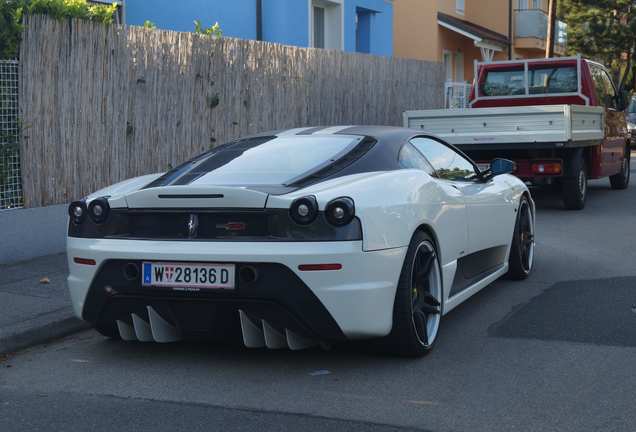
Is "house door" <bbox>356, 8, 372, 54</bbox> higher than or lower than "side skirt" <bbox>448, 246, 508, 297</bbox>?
higher

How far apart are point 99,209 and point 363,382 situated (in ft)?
5.75

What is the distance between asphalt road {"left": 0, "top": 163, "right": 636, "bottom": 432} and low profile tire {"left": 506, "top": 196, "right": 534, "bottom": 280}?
909 millimetres

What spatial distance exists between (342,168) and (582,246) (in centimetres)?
504

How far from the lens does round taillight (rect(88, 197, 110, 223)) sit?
5.20 m

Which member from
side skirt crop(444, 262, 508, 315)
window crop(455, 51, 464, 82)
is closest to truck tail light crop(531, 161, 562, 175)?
side skirt crop(444, 262, 508, 315)

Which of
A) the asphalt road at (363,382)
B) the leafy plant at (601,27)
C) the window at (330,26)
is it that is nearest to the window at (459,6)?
the leafy plant at (601,27)

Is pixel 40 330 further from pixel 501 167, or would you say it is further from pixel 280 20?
pixel 280 20

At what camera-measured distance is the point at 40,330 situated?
6.04m

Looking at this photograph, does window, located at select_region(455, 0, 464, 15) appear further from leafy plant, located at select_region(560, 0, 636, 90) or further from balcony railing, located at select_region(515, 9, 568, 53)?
leafy plant, located at select_region(560, 0, 636, 90)

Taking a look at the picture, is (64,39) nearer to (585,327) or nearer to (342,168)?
(342,168)

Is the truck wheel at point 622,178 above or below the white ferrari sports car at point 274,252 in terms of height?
below

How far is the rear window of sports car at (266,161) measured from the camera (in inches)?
211

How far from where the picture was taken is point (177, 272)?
491cm

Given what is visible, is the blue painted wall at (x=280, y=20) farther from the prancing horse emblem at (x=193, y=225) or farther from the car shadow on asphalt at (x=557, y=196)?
the prancing horse emblem at (x=193, y=225)
